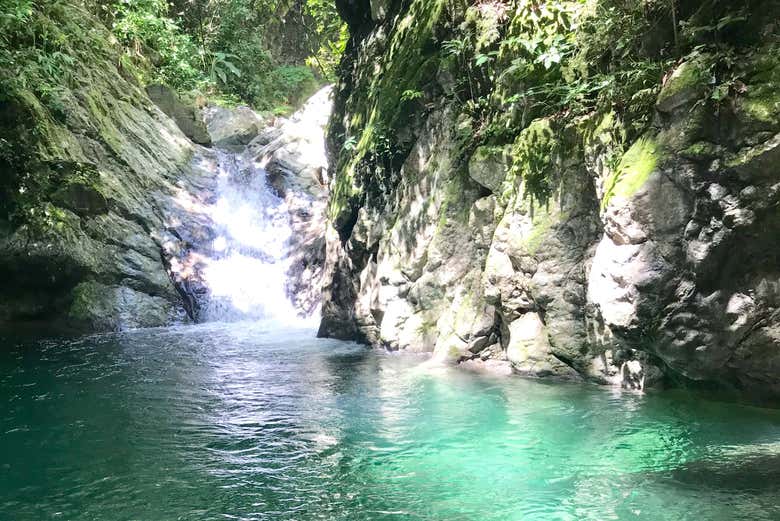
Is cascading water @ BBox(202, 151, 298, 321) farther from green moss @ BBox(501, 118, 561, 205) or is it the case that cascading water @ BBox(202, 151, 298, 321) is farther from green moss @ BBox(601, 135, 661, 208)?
green moss @ BBox(601, 135, 661, 208)

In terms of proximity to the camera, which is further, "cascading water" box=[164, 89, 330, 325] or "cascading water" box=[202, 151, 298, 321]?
"cascading water" box=[202, 151, 298, 321]

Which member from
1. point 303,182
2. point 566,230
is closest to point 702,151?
point 566,230

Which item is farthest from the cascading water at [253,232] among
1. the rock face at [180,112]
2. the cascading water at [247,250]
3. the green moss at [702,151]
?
the green moss at [702,151]

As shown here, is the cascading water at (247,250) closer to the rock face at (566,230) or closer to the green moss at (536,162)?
the rock face at (566,230)

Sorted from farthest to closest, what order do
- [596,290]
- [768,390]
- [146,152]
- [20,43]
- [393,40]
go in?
[146,152]
[20,43]
[393,40]
[596,290]
[768,390]

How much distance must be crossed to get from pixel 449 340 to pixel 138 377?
13.7ft

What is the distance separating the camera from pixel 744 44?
505 cm

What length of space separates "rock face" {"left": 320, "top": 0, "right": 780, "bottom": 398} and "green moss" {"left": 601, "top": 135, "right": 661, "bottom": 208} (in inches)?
0.6

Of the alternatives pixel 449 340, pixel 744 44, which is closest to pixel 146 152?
pixel 449 340

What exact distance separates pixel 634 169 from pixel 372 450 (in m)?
3.45

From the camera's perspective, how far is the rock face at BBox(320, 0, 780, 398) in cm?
488

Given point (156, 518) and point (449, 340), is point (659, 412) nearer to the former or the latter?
point (449, 340)

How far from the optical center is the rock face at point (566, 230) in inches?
192

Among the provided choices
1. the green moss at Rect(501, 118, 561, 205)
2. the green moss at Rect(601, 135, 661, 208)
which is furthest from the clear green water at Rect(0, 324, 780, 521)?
the green moss at Rect(501, 118, 561, 205)
